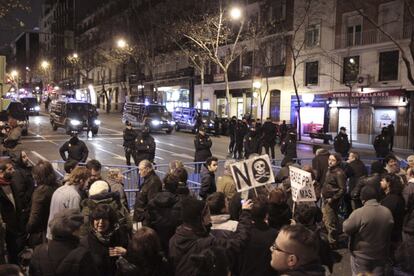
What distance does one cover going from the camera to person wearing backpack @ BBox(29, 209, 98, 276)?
3.61 m

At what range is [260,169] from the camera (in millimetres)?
6375

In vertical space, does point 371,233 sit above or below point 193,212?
below

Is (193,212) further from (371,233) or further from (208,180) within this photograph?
(208,180)

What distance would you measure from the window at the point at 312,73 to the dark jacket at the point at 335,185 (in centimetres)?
2803

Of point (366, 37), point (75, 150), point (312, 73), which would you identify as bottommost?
point (75, 150)

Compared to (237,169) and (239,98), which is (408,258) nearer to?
(237,169)

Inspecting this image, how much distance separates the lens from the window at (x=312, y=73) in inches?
1382

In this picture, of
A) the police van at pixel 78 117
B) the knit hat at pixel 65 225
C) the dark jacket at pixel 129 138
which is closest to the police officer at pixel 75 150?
the dark jacket at pixel 129 138

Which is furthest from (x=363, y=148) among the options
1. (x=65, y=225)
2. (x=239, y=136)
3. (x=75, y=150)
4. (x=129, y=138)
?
(x=65, y=225)

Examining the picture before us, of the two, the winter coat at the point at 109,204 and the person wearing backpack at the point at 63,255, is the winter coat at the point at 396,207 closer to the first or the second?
the winter coat at the point at 109,204

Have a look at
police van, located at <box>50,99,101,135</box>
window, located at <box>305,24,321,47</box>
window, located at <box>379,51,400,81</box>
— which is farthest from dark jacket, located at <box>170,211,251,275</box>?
window, located at <box>305,24,321,47</box>

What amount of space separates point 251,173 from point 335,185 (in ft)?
7.78

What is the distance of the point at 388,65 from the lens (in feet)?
97.6

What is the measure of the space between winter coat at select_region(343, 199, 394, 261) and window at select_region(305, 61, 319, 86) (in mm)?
30603
